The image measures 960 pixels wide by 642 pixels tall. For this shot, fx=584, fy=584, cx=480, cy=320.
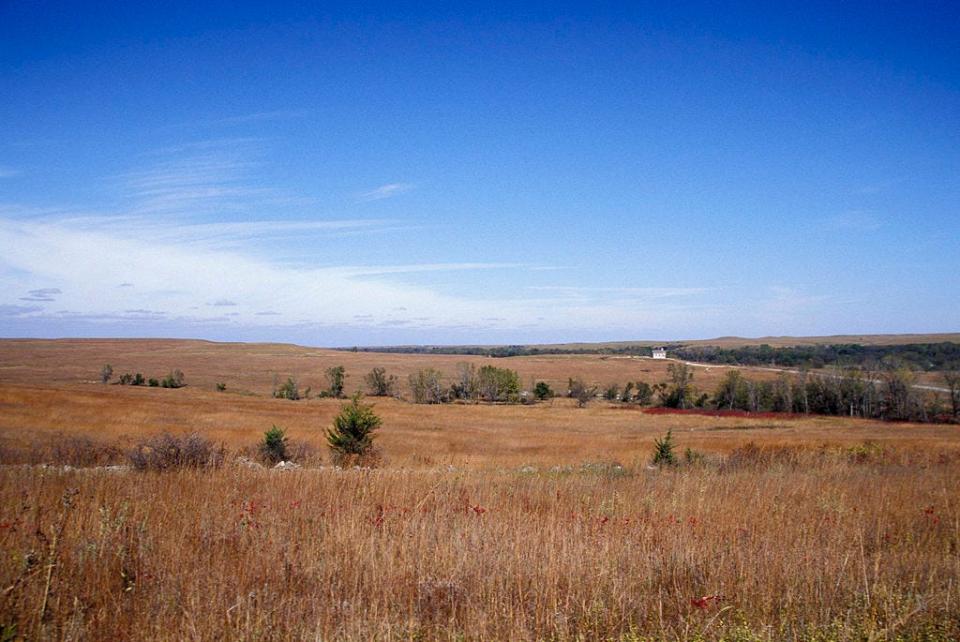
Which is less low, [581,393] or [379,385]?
[379,385]

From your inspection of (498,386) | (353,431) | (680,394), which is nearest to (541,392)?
(498,386)

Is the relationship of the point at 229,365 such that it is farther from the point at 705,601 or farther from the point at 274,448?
the point at 705,601

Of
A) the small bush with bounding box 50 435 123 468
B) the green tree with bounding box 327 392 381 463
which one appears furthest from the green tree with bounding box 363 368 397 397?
the small bush with bounding box 50 435 123 468

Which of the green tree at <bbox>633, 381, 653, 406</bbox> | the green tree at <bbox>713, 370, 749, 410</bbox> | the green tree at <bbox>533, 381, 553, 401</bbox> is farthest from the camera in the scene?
the green tree at <bbox>533, 381, 553, 401</bbox>

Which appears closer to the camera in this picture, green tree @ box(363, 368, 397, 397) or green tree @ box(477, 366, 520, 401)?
green tree @ box(477, 366, 520, 401)

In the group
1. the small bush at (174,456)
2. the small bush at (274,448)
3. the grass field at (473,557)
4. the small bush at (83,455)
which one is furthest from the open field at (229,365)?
the grass field at (473,557)

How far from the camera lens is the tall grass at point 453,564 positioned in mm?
3869

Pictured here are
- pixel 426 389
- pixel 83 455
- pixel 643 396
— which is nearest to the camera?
pixel 83 455

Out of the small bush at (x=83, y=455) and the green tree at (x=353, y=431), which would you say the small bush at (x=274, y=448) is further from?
the small bush at (x=83, y=455)

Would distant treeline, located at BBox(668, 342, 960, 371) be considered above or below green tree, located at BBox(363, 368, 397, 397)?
above

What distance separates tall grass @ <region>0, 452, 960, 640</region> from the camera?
12.7 ft

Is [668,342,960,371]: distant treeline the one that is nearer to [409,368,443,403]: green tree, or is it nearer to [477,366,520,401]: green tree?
[477,366,520,401]: green tree

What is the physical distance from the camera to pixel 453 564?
201 inches

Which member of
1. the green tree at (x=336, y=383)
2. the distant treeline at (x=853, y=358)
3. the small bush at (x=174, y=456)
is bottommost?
the green tree at (x=336, y=383)
